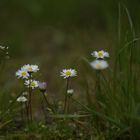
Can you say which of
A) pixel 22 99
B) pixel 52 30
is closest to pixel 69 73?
pixel 22 99

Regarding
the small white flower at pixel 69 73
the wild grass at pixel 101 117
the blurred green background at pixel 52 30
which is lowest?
the wild grass at pixel 101 117

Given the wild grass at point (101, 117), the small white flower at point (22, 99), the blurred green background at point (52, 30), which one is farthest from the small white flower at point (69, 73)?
the blurred green background at point (52, 30)

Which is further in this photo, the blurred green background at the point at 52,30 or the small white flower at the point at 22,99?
the blurred green background at the point at 52,30

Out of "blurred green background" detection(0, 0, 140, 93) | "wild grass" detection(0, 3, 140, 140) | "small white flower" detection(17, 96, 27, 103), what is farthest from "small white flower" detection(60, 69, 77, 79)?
"blurred green background" detection(0, 0, 140, 93)

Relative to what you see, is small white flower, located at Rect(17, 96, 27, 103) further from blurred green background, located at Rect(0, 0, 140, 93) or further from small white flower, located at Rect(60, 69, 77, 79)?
blurred green background, located at Rect(0, 0, 140, 93)

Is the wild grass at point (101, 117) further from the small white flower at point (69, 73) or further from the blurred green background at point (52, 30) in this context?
the blurred green background at point (52, 30)

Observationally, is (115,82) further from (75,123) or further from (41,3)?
(41,3)

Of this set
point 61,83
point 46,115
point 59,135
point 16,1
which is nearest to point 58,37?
point 16,1

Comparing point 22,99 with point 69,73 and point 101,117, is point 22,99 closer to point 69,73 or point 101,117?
point 69,73

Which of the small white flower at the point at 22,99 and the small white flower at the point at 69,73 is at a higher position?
the small white flower at the point at 69,73
